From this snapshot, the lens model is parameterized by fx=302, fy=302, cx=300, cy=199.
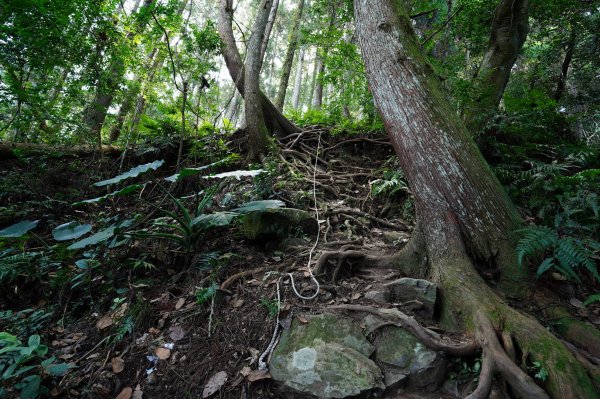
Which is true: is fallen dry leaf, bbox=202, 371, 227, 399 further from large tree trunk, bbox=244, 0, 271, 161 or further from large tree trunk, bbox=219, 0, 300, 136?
→ large tree trunk, bbox=219, 0, 300, 136

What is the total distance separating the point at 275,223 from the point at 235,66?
13.3 ft

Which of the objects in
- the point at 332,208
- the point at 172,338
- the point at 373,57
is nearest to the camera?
the point at 172,338

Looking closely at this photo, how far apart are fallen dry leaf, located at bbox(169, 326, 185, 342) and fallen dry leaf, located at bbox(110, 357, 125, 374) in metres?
0.37

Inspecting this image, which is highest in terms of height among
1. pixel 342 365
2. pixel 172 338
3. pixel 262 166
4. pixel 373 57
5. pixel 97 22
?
pixel 97 22

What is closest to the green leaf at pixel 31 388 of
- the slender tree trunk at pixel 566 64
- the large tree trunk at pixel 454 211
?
the large tree trunk at pixel 454 211

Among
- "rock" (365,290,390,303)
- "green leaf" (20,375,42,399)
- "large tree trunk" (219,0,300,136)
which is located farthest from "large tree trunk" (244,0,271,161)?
"green leaf" (20,375,42,399)

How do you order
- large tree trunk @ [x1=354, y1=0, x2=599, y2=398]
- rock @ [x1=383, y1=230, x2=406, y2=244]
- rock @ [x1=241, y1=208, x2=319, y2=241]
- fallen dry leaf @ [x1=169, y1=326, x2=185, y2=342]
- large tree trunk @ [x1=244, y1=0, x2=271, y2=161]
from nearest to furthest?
large tree trunk @ [x1=354, y1=0, x2=599, y2=398] → fallen dry leaf @ [x1=169, y1=326, x2=185, y2=342] → rock @ [x1=241, y1=208, x2=319, y2=241] → rock @ [x1=383, y1=230, x2=406, y2=244] → large tree trunk @ [x1=244, y1=0, x2=271, y2=161]

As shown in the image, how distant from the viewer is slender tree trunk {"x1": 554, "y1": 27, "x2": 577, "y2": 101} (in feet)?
18.9

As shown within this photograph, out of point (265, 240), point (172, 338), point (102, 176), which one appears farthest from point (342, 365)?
point (102, 176)

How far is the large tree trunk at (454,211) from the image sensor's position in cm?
185

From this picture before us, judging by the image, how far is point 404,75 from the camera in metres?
3.08

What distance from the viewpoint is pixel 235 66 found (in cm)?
607

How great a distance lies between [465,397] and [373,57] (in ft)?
10.3

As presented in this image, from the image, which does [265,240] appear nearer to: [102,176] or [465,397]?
[465,397]
